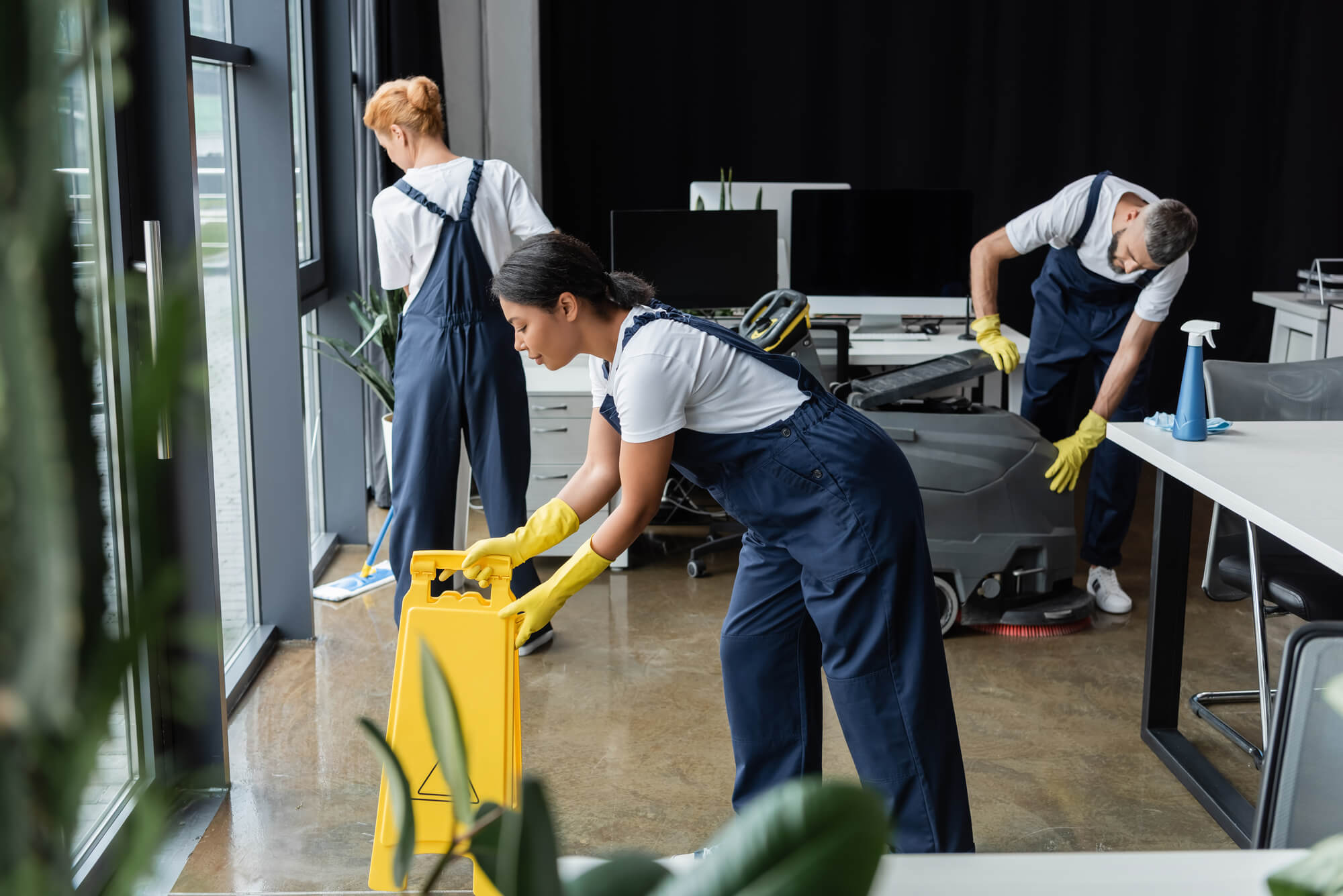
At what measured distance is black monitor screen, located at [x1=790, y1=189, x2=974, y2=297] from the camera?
4.30m

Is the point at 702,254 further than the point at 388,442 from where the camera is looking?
Yes

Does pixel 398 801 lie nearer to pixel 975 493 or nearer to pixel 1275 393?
pixel 975 493

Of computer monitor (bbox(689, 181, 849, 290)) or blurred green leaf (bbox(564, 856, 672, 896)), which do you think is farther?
computer monitor (bbox(689, 181, 849, 290))

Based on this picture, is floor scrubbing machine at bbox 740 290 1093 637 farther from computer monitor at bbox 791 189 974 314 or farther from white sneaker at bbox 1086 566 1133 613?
computer monitor at bbox 791 189 974 314

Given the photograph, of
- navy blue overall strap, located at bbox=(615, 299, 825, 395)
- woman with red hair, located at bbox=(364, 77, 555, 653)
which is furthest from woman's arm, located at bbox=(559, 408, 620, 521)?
woman with red hair, located at bbox=(364, 77, 555, 653)

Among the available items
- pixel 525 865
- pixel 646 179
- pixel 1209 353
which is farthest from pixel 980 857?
pixel 1209 353

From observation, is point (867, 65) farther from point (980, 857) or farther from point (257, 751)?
point (980, 857)

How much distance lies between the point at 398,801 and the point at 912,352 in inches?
151

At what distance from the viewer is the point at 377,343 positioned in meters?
3.90

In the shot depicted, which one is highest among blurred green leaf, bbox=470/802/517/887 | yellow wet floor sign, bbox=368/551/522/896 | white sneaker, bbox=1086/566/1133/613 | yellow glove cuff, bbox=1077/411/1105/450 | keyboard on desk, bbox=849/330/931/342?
blurred green leaf, bbox=470/802/517/887

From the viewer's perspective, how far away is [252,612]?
11.0 feet

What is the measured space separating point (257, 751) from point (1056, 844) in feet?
5.70

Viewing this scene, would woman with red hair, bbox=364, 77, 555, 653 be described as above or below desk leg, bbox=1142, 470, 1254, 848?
above

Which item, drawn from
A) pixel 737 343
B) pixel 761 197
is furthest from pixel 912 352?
pixel 737 343
